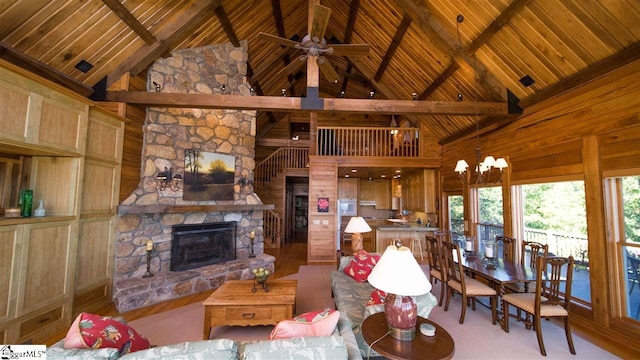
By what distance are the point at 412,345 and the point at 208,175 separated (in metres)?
4.85

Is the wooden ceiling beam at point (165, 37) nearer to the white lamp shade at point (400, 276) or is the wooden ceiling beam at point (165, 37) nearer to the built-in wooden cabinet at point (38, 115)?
the built-in wooden cabinet at point (38, 115)

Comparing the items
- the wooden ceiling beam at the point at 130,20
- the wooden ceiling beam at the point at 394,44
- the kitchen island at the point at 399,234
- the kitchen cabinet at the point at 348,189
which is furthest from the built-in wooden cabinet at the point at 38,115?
the kitchen cabinet at the point at 348,189

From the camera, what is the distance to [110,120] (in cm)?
401

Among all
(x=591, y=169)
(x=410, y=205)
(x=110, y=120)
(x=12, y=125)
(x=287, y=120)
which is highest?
(x=287, y=120)

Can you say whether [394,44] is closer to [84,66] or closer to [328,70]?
[328,70]

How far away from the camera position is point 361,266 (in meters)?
4.01

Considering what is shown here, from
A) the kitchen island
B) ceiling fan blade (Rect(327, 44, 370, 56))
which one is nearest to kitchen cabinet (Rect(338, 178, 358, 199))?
the kitchen island

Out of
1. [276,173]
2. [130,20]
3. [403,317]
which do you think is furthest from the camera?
[276,173]

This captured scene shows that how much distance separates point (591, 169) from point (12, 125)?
6.97 meters

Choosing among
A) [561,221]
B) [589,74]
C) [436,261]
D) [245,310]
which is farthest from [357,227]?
[589,74]

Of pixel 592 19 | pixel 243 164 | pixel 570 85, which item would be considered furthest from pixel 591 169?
pixel 243 164

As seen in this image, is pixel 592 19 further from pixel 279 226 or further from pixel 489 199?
pixel 279 226

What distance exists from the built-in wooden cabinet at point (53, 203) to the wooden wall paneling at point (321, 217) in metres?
4.24

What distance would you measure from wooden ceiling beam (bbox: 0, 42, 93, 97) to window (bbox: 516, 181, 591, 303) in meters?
7.61
